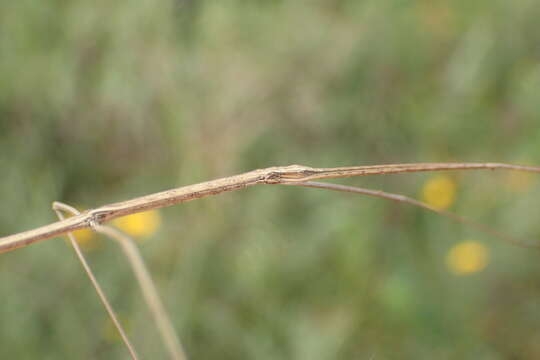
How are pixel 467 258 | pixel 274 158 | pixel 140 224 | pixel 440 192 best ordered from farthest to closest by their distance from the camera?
pixel 274 158 < pixel 440 192 < pixel 140 224 < pixel 467 258

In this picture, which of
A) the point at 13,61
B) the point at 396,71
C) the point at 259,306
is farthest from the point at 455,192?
the point at 13,61

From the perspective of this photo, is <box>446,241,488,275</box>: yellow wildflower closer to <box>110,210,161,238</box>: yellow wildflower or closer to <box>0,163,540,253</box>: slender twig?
<box>0,163,540,253</box>: slender twig

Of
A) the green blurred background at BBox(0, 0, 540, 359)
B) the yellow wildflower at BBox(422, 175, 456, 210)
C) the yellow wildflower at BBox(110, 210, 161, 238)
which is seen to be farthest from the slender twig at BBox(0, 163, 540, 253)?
the yellow wildflower at BBox(422, 175, 456, 210)

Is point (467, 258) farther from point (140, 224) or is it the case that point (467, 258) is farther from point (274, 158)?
point (140, 224)

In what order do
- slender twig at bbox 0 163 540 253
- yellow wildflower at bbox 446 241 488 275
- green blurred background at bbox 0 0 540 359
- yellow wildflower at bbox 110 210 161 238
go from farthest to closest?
yellow wildflower at bbox 110 210 161 238 < yellow wildflower at bbox 446 241 488 275 < green blurred background at bbox 0 0 540 359 < slender twig at bbox 0 163 540 253

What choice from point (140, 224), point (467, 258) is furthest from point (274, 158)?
point (467, 258)

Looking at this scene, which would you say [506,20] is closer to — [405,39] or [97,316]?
[405,39]

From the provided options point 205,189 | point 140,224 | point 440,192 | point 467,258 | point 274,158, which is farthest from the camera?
point 274,158
